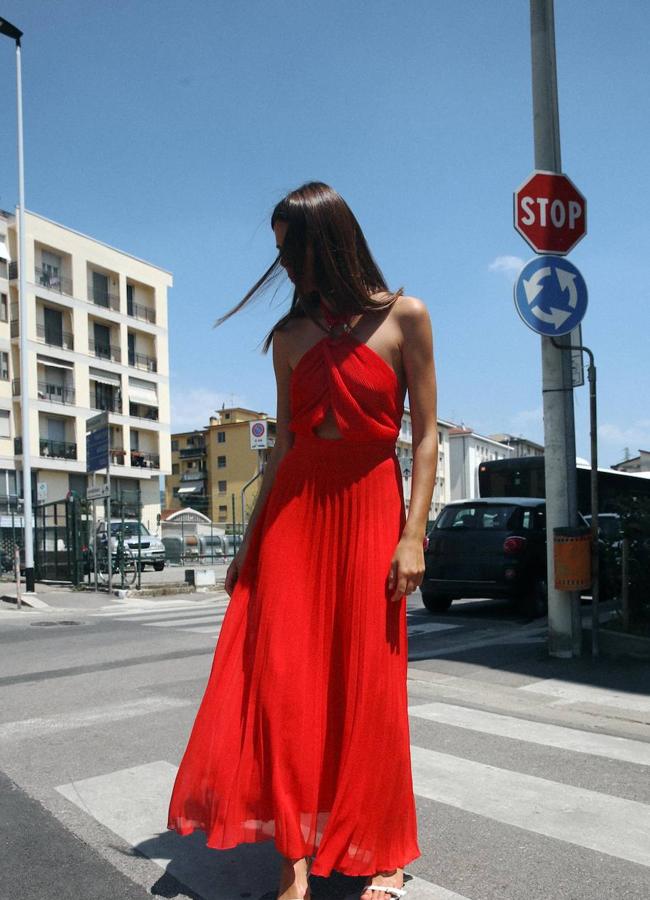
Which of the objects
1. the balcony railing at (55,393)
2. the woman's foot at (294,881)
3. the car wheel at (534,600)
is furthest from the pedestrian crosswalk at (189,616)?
the balcony railing at (55,393)

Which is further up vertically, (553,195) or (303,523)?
(553,195)

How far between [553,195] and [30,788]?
5.56 meters

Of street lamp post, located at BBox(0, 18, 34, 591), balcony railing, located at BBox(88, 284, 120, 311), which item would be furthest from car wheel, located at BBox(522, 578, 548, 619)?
balcony railing, located at BBox(88, 284, 120, 311)

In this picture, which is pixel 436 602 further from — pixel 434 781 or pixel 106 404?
pixel 106 404

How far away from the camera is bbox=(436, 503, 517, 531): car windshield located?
11812 millimetres

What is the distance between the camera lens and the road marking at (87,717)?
5004 mm

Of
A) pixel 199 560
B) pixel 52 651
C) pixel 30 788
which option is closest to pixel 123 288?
pixel 199 560

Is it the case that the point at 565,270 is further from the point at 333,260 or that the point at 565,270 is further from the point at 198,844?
the point at 198,844

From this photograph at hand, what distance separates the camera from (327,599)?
2.55 m

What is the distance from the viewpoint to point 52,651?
361 inches

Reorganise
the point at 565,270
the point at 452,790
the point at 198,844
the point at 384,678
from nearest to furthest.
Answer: the point at 384,678
the point at 198,844
the point at 452,790
the point at 565,270

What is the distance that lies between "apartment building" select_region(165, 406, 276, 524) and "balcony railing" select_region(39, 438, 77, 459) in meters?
38.9

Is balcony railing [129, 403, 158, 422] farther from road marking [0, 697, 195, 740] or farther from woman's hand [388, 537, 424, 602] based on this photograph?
woman's hand [388, 537, 424, 602]

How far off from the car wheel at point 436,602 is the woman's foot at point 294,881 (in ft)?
32.3
